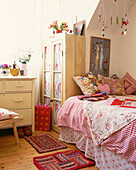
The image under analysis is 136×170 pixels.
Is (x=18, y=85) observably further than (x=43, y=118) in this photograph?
No

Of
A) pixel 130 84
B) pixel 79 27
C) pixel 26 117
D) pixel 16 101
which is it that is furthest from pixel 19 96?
pixel 130 84

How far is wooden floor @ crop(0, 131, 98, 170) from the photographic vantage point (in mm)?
2102

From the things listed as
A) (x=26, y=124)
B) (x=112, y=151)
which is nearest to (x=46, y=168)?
(x=112, y=151)

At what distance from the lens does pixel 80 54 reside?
317 cm

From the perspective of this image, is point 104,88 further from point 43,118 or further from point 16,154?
point 16,154

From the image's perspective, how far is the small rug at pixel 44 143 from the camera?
2.57m

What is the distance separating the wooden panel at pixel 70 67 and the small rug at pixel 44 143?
662mm

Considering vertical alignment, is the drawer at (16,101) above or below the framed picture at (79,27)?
below

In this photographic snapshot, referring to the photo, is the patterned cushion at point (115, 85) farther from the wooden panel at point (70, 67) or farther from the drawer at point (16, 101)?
the drawer at point (16, 101)

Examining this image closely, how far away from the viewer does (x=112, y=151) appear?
1.91 meters

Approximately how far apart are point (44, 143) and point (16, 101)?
0.77 m

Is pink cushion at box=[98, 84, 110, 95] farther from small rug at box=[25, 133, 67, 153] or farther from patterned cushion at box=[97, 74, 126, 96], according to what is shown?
small rug at box=[25, 133, 67, 153]

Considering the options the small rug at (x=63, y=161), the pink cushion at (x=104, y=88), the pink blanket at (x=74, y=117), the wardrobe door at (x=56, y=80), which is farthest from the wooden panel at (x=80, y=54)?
the small rug at (x=63, y=161)

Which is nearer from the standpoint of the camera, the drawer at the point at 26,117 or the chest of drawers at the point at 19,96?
the chest of drawers at the point at 19,96
